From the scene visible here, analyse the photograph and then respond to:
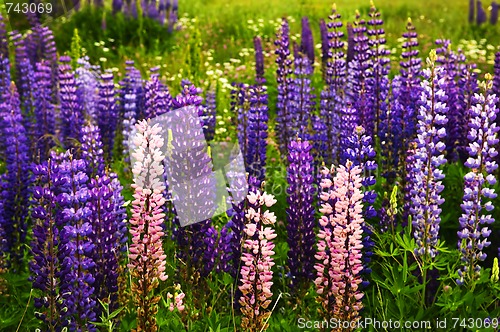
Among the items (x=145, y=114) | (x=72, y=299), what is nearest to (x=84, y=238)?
(x=72, y=299)

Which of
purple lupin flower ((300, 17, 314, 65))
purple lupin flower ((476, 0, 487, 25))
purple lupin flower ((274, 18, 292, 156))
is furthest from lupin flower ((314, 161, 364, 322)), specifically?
purple lupin flower ((476, 0, 487, 25))

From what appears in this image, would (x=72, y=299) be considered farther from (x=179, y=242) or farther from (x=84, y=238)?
(x=179, y=242)

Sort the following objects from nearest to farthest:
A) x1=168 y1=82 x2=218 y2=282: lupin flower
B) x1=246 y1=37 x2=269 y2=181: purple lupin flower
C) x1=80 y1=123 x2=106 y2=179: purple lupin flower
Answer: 1. x1=168 y1=82 x2=218 y2=282: lupin flower
2. x1=80 y1=123 x2=106 y2=179: purple lupin flower
3. x1=246 y1=37 x2=269 y2=181: purple lupin flower

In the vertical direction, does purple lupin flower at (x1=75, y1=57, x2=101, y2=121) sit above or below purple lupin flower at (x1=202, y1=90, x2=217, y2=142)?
above

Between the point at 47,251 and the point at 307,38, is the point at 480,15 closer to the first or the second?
the point at 307,38

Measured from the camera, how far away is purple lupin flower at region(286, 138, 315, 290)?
393 centimetres

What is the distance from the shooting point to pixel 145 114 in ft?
18.9

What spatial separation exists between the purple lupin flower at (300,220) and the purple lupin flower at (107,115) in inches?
100

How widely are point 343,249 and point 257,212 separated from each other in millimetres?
460

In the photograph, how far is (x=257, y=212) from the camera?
352 centimetres

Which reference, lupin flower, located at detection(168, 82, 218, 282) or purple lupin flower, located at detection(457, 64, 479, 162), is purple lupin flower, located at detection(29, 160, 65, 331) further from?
purple lupin flower, located at detection(457, 64, 479, 162)

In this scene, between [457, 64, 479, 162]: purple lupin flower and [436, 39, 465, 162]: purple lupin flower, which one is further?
[436, 39, 465, 162]: purple lupin flower

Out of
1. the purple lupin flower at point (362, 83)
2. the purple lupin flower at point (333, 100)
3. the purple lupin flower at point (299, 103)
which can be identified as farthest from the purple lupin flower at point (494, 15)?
the purple lupin flower at point (362, 83)

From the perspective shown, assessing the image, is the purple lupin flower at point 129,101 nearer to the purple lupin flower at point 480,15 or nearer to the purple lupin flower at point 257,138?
the purple lupin flower at point 257,138
